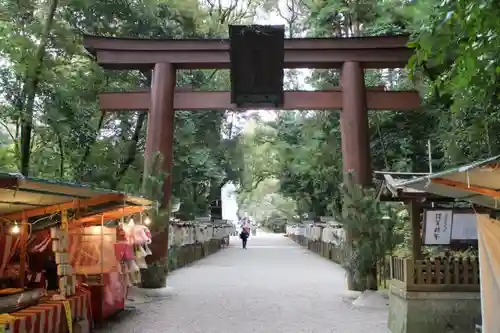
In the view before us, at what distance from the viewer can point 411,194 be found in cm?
908

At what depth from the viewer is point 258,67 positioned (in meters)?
14.4

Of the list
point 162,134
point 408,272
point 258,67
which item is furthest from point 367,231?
point 162,134

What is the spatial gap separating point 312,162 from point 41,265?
17.2 meters

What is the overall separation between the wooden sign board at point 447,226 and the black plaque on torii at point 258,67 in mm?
6353

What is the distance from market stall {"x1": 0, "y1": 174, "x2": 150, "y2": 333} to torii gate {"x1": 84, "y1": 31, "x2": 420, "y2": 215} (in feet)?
16.4

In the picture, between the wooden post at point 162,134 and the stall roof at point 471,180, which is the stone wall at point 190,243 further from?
the stall roof at point 471,180

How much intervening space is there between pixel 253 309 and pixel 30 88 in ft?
28.4

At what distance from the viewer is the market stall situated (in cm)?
695

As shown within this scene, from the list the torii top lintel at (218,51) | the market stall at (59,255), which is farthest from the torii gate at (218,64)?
the market stall at (59,255)

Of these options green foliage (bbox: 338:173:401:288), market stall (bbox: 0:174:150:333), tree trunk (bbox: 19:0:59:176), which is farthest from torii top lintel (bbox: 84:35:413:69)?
market stall (bbox: 0:174:150:333)

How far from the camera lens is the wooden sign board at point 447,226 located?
29.8 ft

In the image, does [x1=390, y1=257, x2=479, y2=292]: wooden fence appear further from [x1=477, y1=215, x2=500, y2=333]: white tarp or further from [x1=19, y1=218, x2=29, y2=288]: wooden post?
[x1=19, y1=218, x2=29, y2=288]: wooden post

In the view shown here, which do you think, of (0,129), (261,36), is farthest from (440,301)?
(0,129)

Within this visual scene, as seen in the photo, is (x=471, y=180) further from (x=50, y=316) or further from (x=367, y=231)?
(x=367, y=231)
